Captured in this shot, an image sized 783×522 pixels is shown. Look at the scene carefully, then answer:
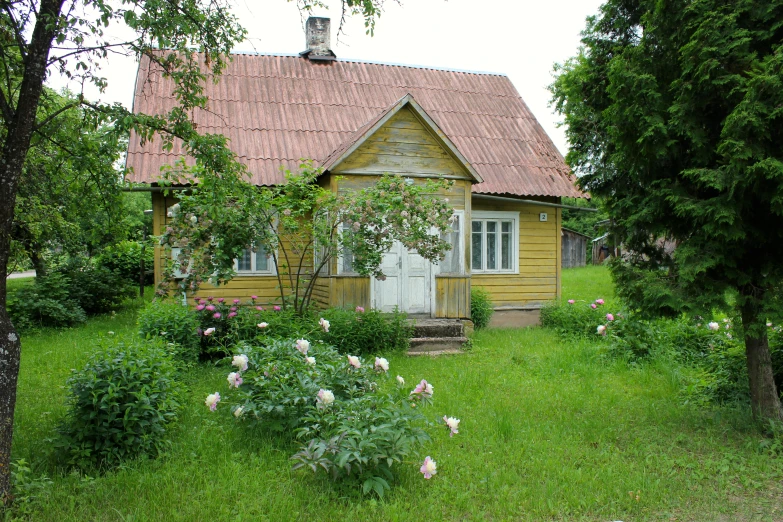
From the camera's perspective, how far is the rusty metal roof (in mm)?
13055

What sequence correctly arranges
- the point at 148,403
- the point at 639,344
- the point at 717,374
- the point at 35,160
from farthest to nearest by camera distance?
the point at 639,344
the point at 35,160
the point at 717,374
the point at 148,403

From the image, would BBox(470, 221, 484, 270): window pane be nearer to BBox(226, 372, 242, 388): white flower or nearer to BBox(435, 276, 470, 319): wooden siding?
BBox(435, 276, 470, 319): wooden siding

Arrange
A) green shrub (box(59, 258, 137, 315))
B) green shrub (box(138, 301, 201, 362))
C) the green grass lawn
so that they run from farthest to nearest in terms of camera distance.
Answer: green shrub (box(59, 258, 137, 315)) < green shrub (box(138, 301, 201, 362)) < the green grass lawn

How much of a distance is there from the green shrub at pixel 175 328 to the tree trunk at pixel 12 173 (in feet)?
13.4

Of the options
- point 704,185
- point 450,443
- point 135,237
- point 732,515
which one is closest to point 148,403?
point 450,443

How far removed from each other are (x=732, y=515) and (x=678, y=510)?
367 mm

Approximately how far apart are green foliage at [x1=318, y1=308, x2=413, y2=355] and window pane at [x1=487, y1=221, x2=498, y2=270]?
421 centimetres

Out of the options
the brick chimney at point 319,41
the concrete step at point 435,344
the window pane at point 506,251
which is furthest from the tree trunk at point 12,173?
the brick chimney at point 319,41

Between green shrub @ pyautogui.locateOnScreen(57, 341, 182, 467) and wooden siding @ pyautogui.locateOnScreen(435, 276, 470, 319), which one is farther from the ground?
wooden siding @ pyautogui.locateOnScreen(435, 276, 470, 319)

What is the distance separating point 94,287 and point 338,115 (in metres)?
7.37

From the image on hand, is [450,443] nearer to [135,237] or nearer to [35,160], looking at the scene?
[35,160]

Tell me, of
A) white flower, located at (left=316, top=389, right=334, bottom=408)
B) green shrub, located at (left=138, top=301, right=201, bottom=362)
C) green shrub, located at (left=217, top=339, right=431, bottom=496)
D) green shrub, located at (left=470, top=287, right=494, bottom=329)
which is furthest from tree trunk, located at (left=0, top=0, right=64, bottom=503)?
green shrub, located at (left=470, top=287, right=494, bottom=329)

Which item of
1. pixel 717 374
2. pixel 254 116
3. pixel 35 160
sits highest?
pixel 254 116

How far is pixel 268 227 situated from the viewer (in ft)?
31.1
